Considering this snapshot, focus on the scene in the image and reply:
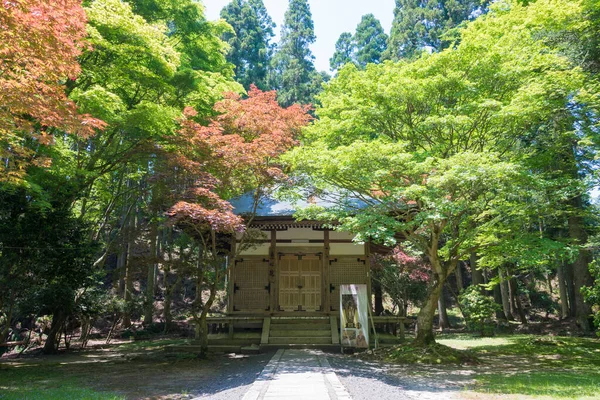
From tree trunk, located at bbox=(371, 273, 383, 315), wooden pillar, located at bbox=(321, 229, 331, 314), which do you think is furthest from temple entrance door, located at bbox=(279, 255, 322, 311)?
tree trunk, located at bbox=(371, 273, 383, 315)

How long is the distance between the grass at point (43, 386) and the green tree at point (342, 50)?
117 ft

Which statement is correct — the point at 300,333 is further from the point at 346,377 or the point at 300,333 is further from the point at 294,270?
the point at 346,377

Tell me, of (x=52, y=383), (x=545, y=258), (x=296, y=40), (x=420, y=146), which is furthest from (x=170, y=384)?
(x=296, y=40)

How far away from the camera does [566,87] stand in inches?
337

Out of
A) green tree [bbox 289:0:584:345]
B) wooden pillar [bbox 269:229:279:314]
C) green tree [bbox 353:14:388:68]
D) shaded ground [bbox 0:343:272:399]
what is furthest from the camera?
green tree [bbox 353:14:388:68]

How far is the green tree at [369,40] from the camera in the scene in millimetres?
35688

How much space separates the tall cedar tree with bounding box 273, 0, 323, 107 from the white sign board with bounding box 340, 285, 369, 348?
25.9m

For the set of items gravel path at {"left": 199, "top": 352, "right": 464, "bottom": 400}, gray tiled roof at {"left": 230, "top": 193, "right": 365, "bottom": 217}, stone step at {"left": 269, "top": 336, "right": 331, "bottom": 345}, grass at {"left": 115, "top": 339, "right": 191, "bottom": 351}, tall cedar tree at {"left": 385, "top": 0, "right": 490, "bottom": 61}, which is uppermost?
tall cedar tree at {"left": 385, "top": 0, "right": 490, "bottom": 61}

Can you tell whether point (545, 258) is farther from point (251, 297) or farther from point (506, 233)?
point (251, 297)

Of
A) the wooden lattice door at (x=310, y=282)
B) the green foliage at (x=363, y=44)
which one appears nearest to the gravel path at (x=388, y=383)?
the wooden lattice door at (x=310, y=282)

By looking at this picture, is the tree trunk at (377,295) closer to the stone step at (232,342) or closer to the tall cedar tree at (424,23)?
the stone step at (232,342)

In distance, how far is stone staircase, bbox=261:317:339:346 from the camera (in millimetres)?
10570

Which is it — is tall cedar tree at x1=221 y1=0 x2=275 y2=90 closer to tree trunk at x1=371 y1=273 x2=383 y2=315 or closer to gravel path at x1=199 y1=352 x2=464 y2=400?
tree trunk at x1=371 y1=273 x2=383 y2=315

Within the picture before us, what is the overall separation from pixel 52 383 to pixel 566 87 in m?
12.0
